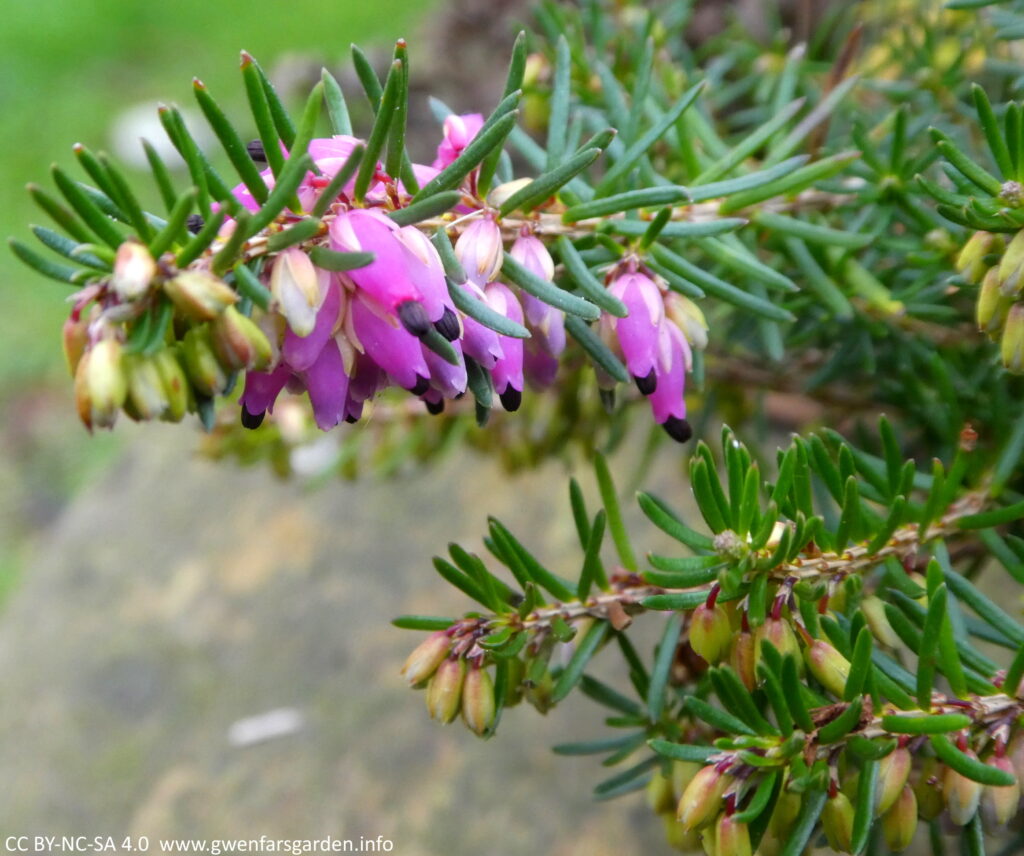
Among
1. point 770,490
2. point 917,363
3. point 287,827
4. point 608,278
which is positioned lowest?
point 287,827

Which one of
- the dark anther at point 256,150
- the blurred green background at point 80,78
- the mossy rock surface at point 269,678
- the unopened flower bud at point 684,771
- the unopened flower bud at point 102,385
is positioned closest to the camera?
the unopened flower bud at point 102,385

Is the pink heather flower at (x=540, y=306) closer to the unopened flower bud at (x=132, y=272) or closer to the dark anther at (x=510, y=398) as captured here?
the dark anther at (x=510, y=398)

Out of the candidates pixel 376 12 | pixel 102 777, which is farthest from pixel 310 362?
pixel 376 12

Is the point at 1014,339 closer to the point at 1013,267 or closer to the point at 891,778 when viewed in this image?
the point at 1013,267

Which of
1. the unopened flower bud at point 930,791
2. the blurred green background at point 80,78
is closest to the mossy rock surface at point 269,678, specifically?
the unopened flower bud at point 930,791

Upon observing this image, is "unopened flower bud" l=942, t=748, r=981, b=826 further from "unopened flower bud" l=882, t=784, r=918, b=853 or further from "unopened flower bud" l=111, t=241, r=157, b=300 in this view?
"unopened flower bud" l=111, t=241, r=157, b=300

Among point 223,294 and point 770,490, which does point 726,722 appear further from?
point 223,294

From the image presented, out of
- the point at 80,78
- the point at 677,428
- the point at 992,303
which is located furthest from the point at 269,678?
the point at 80,78
